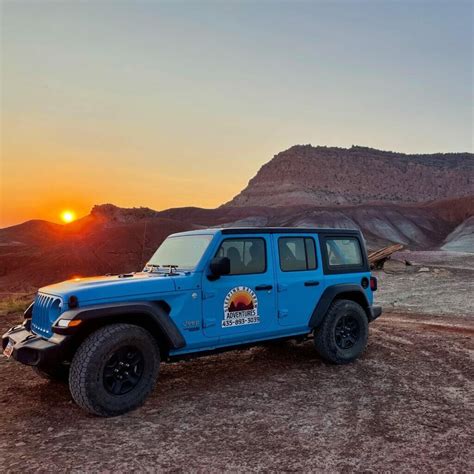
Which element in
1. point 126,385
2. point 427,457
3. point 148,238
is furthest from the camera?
point 148,238

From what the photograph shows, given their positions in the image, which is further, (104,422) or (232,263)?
(232,263)

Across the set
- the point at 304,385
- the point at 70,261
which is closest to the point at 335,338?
the point at 304,385

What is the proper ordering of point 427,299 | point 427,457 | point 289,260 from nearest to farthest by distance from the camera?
point 427,457 < point 289,260 < point 427,299

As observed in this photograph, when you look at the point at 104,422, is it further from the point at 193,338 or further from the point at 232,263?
the point at 232,263

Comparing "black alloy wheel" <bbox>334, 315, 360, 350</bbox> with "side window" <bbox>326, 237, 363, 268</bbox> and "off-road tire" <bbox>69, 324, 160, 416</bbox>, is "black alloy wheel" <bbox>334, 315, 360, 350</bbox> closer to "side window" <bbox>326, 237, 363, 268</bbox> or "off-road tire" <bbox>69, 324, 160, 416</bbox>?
"side window" <bbox>326, 237, 363, 268</bbox>

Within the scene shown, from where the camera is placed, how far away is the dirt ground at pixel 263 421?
3.82 m

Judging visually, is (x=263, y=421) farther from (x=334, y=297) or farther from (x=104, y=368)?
(x=334, y=297)

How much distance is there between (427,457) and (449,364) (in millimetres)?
3214

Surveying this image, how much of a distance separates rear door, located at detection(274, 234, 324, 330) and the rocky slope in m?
78.6

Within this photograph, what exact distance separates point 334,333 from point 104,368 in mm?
3351

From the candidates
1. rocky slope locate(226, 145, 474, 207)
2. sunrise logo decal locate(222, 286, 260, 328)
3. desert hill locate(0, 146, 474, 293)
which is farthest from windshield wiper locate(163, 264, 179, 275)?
rocky slope locate(226, 145, 474, 207)

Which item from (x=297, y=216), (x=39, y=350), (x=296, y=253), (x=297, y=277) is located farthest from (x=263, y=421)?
(x=297, y=216)

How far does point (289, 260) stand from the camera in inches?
251

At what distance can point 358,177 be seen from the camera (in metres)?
95.5
